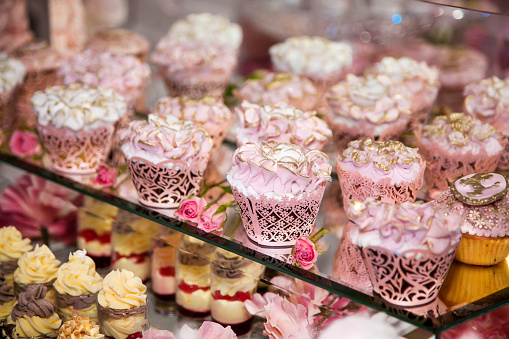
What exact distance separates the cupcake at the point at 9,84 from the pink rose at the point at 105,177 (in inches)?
22.4

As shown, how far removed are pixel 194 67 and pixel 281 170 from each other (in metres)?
1.03

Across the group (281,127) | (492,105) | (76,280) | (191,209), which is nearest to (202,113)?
(281,127)

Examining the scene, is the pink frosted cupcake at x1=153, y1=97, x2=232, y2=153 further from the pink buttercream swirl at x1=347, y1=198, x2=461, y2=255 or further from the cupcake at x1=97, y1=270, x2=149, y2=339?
the pink buttercream swirl at x1=347, y1=198, x2=461, y2=255

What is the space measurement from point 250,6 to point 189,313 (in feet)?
9.10

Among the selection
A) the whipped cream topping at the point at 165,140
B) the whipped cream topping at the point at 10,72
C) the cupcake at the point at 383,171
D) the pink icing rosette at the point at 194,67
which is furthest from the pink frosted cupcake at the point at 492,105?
the whipped cream topping at the point at 10,72

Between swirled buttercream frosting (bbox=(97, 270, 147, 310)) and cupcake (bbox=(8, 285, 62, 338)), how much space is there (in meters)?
0.16

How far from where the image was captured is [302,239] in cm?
144

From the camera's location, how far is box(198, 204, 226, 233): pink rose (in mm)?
1591

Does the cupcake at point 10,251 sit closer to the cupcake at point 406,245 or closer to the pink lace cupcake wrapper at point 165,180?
the pink lace cupcake wrapper at point 165,180

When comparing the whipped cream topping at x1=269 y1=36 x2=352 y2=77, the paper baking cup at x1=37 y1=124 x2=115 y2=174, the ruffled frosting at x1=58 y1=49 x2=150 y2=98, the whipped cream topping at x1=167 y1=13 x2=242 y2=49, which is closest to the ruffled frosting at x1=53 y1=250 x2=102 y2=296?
the paper baking cup at x1=37 y1=124 x2=115 y2=174

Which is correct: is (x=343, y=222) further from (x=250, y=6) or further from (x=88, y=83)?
(x=250, y=6)

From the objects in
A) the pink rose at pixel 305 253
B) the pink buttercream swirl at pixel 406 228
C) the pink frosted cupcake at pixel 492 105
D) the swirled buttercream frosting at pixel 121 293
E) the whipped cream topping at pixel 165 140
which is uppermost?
the pink buttercream swirl at pixel 406 228

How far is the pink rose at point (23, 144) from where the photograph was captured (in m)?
2.07

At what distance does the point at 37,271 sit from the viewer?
5.55ft
